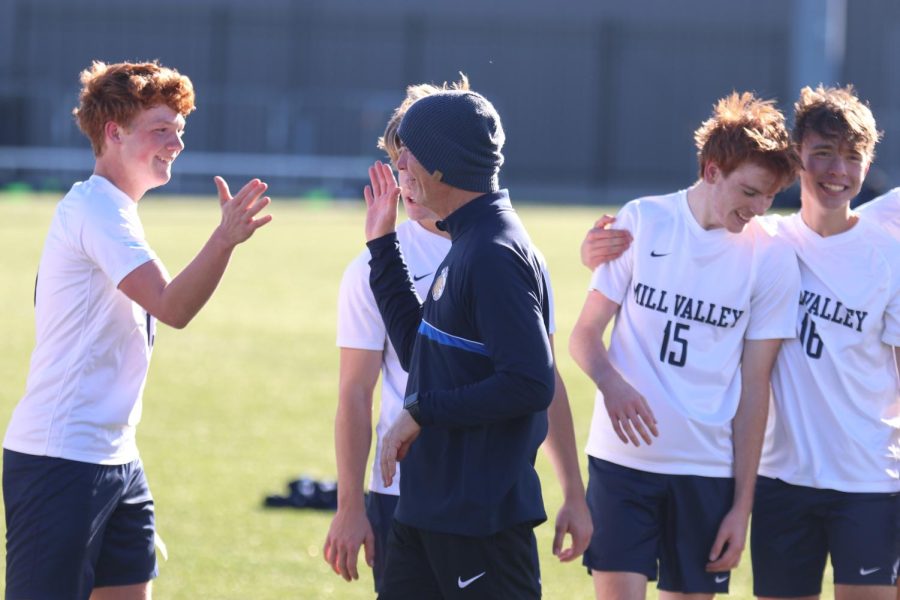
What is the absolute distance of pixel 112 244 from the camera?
4156mm

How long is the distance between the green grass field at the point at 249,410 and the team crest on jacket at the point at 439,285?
10.9 ft

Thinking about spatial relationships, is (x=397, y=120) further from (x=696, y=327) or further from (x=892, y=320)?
(x=892, y=320)

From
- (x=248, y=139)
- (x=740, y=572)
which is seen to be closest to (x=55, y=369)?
(x=740, y=572)

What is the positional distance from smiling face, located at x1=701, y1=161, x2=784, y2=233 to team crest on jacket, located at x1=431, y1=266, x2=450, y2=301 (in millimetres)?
1309

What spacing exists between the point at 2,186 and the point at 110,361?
3456cm

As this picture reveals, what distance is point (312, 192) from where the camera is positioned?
1507 inches

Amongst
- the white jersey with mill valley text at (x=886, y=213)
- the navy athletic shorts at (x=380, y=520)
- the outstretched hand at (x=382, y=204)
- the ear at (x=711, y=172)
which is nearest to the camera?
the outstretched hand at (x=382, y=204)

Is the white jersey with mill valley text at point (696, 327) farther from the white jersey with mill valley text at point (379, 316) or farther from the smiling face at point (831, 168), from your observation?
the white jersey with mill valley text at point (379, 316)

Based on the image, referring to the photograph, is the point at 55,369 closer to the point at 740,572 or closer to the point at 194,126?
the point at 740,572

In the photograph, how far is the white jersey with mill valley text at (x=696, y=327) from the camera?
4.61 meters

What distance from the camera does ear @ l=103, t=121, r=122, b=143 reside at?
4375 millimetres

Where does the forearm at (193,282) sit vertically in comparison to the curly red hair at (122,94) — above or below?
below

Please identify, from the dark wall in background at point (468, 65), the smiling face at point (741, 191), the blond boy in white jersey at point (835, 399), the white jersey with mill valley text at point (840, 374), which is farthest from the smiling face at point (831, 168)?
the dark wall in background at point (468, 65)

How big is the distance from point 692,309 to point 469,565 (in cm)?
142
